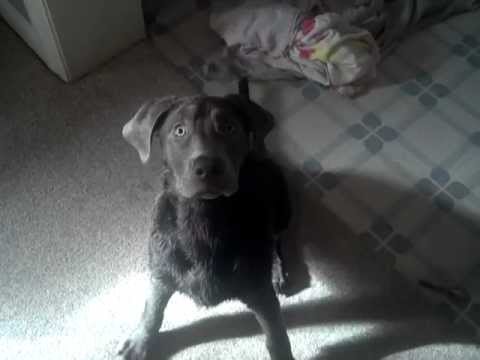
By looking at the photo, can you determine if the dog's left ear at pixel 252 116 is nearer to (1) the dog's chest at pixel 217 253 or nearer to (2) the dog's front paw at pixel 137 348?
(1) the dog's chest at pixel 217 253

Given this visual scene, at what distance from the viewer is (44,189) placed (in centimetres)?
168

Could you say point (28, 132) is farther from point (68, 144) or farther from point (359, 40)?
point (359, 40)

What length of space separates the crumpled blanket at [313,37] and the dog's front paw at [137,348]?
104 centimetres

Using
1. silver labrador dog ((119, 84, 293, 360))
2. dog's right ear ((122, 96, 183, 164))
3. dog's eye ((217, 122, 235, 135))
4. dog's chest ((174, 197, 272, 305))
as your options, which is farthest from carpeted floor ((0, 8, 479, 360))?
dog's eye ((217, 122, 235, 135))

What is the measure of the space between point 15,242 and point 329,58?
4.24ft

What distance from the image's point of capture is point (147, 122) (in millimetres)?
1214

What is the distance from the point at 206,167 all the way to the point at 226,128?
137mm

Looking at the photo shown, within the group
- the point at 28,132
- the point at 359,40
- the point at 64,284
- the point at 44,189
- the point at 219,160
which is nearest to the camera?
the point at 219,160

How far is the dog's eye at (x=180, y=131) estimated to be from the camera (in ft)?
3.86

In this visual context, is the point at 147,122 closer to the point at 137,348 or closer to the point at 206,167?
the point at 206,167

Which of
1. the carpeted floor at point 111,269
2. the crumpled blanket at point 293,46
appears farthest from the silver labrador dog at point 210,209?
the crumpled blanket at point 293,46

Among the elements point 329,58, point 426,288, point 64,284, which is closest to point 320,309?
point 426,288

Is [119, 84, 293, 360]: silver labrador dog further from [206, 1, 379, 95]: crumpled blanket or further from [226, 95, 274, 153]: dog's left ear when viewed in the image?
[206, 1, 379, 95]: crumpled blanket

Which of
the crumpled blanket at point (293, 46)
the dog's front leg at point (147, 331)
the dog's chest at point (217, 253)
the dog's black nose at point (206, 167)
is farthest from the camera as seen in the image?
the crumpled blanket at point (293, 46)
